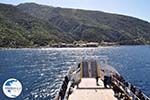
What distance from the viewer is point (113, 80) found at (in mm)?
61406

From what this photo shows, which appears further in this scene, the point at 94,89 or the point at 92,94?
the point at 94,89

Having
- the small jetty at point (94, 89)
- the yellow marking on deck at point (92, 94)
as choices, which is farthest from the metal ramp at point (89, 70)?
the yellow marking on deck at point (92, 94)

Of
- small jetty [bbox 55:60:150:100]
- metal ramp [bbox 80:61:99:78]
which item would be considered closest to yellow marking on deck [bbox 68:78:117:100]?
small jetty [bbox 55:60:150:100]

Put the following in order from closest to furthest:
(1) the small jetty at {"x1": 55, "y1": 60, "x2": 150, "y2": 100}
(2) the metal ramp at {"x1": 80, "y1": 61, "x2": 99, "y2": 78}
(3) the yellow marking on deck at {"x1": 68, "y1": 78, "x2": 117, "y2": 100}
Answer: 1. (3) the yellow marking on deck at {"x1": 68, "y1": 78, "x2": 117, "y2": 100}
2. (1) the small jetty at {"x1": 55, "y1": 60, "x2": 150, "y2": 100}
3. (2) the metal ramp at {"x1": 80, "y1": 61, "x2": 99, "y2": 78}

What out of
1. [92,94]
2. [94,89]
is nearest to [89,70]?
[94,89]

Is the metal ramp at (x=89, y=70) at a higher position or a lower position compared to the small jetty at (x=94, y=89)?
higher

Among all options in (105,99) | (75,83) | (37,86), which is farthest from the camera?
(37,86)

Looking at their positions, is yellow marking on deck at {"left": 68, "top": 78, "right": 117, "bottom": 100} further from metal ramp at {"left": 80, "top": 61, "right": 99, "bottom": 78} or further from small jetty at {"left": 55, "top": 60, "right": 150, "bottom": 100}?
metal ramp at {"left": 80, "top": 61, "right": 99, "bottom": 78}

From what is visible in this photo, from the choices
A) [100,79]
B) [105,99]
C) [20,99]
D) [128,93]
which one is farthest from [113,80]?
[20,99]

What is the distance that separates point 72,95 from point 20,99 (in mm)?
32946

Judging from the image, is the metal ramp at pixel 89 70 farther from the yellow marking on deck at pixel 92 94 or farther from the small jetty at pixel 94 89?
the yellow marking on deck at pixel 92 94

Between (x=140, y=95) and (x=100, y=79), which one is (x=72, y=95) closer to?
(x=140, y=95)

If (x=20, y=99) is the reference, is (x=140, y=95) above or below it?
above

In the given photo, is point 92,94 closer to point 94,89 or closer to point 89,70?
point 94,89
